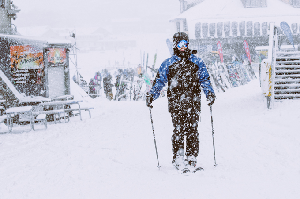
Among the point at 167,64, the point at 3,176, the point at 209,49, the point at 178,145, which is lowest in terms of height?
the point at 3,176

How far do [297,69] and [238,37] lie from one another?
29.3 meters

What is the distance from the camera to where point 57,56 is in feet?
43.4

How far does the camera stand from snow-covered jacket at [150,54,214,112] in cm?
415

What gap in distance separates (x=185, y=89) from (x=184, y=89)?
0.01 metres

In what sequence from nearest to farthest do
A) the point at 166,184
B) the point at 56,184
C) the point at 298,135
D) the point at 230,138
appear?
the point at 166,184 < the point at 56,184 < the point at 298,135 < the point at 230,138

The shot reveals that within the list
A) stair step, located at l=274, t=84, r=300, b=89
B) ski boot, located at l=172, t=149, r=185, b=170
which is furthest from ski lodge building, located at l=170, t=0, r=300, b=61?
ski boot, located at l=172, t=149, r=185, b=170

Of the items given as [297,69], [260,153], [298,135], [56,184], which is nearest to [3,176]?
[56,184]

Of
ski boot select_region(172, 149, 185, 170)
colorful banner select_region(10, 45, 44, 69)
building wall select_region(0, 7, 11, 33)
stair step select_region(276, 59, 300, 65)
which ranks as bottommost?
ski boot select_region(172, 149, 185, 170)

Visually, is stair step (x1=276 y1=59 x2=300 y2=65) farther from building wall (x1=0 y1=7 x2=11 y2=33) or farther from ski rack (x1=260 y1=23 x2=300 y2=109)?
building wall (x1=0 y1=7 x2=11 y2=33)

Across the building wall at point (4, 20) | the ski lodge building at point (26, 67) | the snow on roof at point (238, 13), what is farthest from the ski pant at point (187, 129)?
the snow on roof at point (238, 13)

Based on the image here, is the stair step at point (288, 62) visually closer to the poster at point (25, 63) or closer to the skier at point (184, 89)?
the skier at point (184, 89)

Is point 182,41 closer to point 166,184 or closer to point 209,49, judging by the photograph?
point 166,184

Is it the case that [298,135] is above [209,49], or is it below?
below

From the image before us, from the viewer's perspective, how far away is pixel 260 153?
525 centimetres
